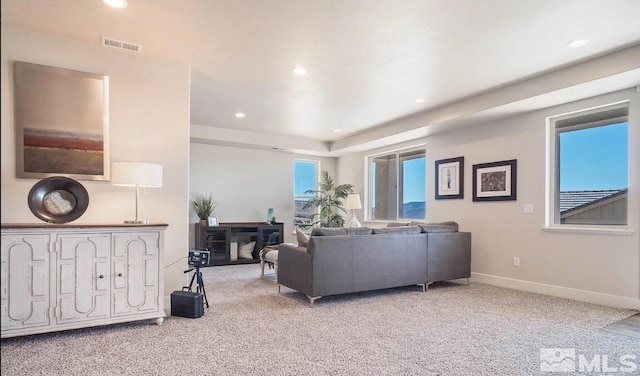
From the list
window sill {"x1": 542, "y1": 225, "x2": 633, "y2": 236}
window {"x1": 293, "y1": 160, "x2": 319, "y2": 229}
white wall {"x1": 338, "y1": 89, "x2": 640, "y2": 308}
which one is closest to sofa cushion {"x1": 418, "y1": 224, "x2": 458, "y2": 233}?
white wall {"x1": 338, "y1": 89, "x2": 640, "y2": 308}

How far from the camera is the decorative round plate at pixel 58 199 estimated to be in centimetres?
296

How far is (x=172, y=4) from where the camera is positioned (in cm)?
267

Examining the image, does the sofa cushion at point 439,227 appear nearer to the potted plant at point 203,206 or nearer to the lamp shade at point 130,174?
the lamp shade at point 130,174

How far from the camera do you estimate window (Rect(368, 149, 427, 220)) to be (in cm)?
664

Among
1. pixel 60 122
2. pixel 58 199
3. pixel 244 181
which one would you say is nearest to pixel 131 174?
pixel 58 199

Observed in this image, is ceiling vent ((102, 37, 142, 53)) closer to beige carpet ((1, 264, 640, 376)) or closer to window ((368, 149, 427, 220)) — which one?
beige carpet ((1, 264, 640, 376))

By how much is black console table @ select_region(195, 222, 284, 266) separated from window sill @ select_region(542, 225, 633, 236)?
4495mm

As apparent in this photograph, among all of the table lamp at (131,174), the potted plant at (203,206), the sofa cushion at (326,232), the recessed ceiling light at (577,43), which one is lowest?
the sofa cushion at (326,232)

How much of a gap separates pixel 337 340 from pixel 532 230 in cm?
314

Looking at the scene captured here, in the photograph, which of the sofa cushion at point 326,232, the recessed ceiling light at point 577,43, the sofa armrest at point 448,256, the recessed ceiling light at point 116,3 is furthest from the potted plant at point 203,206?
the recessed ceiling light at point 577,43

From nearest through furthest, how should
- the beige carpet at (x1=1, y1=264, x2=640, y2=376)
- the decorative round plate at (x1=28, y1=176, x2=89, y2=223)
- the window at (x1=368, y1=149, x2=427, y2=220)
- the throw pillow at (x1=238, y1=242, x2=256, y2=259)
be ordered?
the beige carpet at (x1=1, y1=264, x2=640, y2=376)
the decorative round plate at (x1=28, y1=176, x2=89, y2=223)
the window at (x1=368, y1=149, x2=427, y2=220)
the throw pillow at (x1=238, y1=242, x2=256, y2=259)

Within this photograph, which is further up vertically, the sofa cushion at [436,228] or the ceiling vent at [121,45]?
the ceiling vent at [121,45]

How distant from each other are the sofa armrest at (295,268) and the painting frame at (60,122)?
6.49 feet

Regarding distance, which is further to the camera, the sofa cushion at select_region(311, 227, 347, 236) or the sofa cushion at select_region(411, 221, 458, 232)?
the sofa cushion at select_region(411, 221, 458, 232)
